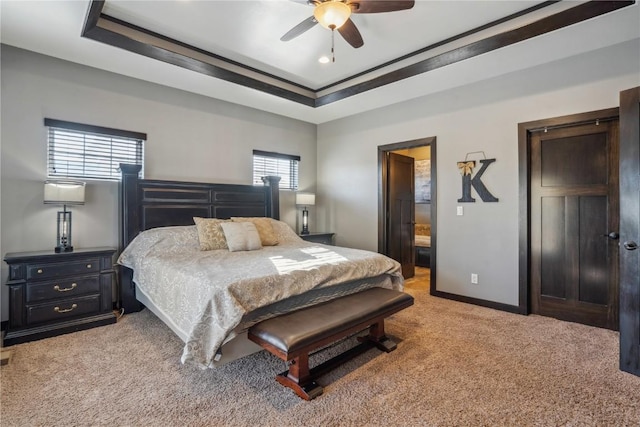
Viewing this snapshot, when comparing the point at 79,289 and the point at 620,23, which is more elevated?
the point at 620,23

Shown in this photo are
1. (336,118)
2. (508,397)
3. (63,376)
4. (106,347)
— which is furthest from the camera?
(336,118)

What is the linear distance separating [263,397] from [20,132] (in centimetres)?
348

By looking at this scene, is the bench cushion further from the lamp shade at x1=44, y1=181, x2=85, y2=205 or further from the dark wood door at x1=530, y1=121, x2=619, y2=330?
the lamp shade at x1=44, y1=181, x2=85, y2=205

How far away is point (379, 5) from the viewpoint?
236 centimetres

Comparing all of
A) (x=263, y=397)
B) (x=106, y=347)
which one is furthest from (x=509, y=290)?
(x=106, y=347)

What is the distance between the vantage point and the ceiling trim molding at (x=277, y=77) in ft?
8.75

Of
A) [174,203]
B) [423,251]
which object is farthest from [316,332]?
[423,251]

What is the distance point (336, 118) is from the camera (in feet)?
18.2

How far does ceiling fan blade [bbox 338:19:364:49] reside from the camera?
2625 millimetres

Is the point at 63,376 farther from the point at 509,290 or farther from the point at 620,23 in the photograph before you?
the point at 620,23

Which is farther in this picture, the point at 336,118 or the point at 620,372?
the point at 336,118

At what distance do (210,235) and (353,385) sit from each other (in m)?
2.32

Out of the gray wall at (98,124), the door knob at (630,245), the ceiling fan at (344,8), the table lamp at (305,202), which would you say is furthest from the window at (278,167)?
the door knob at (630,245)

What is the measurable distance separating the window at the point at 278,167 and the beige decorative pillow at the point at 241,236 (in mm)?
1424
